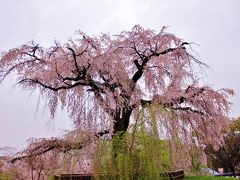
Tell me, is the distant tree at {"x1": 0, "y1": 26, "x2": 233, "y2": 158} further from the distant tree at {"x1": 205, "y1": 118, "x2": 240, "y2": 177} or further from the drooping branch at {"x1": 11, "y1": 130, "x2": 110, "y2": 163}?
the distant tree at {"x1": 205, "y1": 118, "x2": 240, "y2": 177}

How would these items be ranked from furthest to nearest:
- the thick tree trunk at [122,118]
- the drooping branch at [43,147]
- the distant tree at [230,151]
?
the distant tree at [230,151], the thick tree trunk at [122,118], the drooping branch at [43,147]

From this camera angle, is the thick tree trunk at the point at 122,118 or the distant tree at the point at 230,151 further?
the distant tree at the point at 230,151

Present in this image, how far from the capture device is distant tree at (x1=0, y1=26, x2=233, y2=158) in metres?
11.3

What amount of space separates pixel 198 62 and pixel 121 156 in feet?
23.5

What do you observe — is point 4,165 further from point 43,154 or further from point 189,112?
point 189,112

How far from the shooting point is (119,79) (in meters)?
11.9

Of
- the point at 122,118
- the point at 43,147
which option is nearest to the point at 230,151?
the point at 122,118

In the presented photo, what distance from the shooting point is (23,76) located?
12.0 m

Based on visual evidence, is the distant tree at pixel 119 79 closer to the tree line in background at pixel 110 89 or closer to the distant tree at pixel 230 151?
the tree line in background at pixel 110 89

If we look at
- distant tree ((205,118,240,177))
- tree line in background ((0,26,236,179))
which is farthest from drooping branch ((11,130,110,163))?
distant tree ((205,118,240,177))

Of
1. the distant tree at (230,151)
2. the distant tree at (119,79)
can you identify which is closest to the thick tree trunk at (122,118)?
the distant tree at (119,79)

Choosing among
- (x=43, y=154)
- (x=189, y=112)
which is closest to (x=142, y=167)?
(x=43, y=154)

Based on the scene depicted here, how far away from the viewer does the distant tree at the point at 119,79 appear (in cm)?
1130

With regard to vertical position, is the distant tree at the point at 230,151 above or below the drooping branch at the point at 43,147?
above
